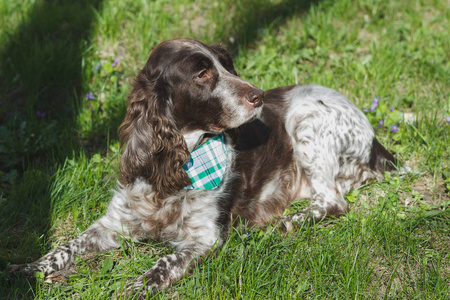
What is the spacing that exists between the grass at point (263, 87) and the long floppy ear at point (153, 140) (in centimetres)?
52

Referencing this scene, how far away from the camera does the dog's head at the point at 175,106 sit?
2.83 metres

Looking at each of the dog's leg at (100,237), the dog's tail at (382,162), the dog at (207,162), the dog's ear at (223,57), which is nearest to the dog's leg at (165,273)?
the dog at (207,162)

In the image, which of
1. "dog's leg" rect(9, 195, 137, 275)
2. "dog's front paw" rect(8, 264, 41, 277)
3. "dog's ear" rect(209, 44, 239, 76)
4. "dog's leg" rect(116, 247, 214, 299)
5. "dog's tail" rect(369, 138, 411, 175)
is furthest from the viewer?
"dog's tail" rect(369, 138, 411, 175)

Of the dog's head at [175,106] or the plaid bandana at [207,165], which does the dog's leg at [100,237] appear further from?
the plaid bandana at [207,165]

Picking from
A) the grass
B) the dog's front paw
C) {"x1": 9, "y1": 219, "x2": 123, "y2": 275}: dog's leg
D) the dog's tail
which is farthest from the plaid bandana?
the dog's tail

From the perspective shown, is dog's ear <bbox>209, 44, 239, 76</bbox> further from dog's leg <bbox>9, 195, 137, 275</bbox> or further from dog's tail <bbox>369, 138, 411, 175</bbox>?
dog's tail <bbox>369, 138, 411, 175</bbox>

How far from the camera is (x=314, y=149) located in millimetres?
3602

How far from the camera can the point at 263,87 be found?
15.1ft

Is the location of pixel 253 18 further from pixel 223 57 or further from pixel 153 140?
pixel 153 140

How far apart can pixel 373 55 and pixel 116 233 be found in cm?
341

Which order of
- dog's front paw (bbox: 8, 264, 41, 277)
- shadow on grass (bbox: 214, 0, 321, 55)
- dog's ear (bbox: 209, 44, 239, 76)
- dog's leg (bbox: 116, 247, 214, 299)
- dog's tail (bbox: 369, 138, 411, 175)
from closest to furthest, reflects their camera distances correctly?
dog's leg (bbox: 116, 247, 214, 299)
dog's front paw (bbox: 8, 264, 41, 277)
dog's ear (bbox: 209, 44, 239, 76)
dog's tail (bbox: 369, 138, 411, 175)
shadow on grass (bbox: 214, 0, 321, 55)

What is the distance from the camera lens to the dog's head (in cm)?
283

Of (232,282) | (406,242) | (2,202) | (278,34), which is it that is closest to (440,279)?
(406,242)

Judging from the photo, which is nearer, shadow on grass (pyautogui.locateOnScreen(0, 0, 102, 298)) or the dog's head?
the dog's head
